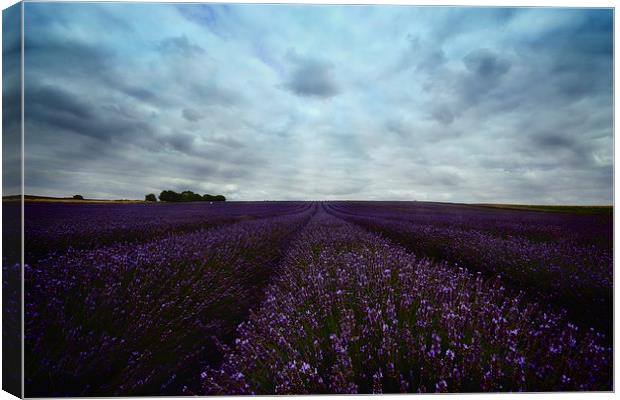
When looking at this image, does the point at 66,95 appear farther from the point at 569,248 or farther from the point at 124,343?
the point at 569,248

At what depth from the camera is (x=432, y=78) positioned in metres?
2.37

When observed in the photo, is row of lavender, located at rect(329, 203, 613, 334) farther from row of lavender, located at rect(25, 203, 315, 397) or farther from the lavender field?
row of lavender, located at rect(25, 203, 315, 397)

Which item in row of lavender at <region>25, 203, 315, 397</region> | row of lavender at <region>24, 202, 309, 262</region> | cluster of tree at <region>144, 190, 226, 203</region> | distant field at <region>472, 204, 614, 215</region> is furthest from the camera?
cluster of tree at <region>144, 190, 226, 203</region>

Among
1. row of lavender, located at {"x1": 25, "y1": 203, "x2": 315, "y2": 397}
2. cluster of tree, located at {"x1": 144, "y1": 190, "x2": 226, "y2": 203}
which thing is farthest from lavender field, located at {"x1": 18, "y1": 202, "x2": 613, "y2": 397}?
cluster of tree, located at {"x1": 144, "y1": 190, "x2": 226, "y2": 203}

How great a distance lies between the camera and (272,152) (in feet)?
8.15

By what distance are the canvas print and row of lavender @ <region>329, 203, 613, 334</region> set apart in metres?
0.02

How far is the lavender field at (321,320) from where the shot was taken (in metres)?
1.64

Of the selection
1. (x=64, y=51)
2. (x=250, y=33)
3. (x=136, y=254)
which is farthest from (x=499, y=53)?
(x=136, y=254)

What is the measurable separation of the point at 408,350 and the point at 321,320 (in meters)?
0.54

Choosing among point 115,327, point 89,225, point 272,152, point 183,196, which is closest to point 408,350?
point 272,152

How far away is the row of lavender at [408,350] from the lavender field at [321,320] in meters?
0.01

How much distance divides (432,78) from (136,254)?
2.82 metres

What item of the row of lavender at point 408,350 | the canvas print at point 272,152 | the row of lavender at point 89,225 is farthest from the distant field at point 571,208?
the row of lavender at point 89,225

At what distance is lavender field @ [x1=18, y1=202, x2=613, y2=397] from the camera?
164 centimetres
